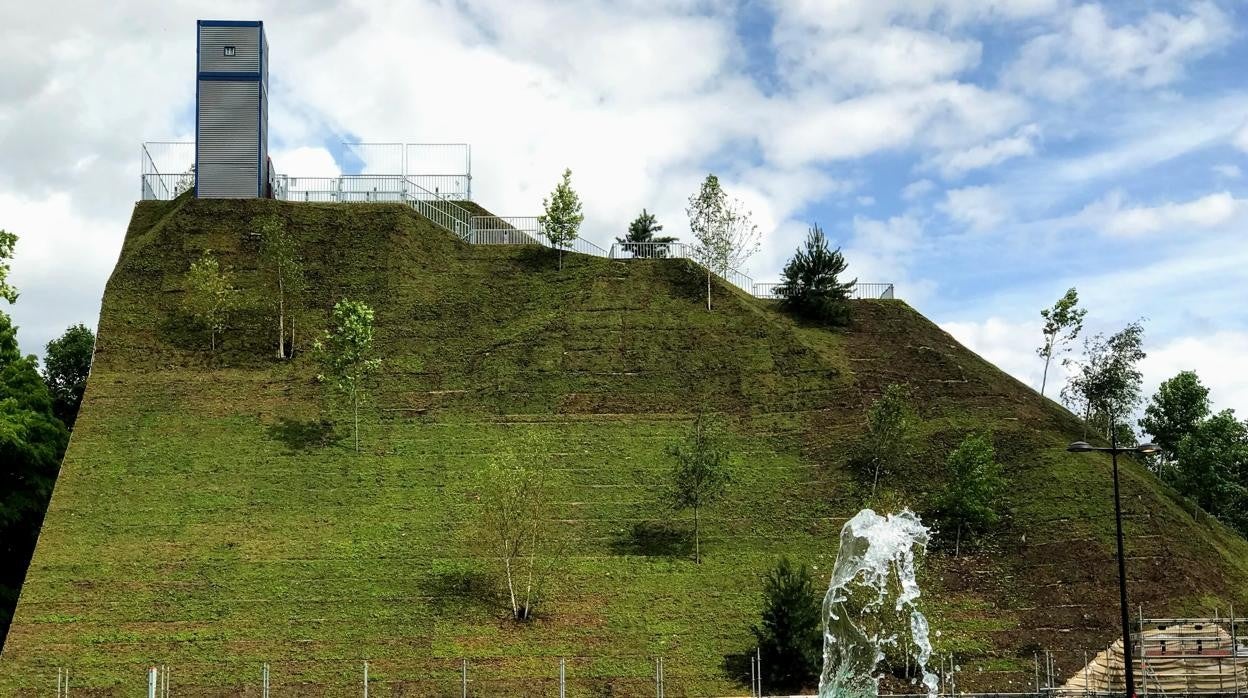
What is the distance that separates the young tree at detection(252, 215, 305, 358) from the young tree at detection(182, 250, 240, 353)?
6.99ft

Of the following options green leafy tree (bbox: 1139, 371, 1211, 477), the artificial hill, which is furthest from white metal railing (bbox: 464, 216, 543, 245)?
green leafy tree (bbox: 1139, 371, 1211, 477)

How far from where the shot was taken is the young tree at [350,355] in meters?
54.3

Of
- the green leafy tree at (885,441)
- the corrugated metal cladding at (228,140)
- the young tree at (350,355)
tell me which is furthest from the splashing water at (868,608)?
the corrugated metal cladding at (228,140)

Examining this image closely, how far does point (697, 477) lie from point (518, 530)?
25.6 ft

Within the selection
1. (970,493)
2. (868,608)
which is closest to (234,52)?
(970,493)

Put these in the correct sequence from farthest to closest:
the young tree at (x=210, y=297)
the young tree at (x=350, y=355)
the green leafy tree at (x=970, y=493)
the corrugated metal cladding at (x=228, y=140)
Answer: the corrugated metal cladding at (x=228, y=140) → the young tree at (x=210, y=297) → the young tree at (x=350, y=355) → the green leafy tree at (x=970, y=493)

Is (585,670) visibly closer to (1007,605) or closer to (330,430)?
(1007,605)

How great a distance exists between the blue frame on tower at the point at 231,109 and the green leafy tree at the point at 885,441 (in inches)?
1529

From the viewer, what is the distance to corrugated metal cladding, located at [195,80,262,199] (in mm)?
66062

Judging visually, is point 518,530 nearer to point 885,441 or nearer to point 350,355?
point 350,355

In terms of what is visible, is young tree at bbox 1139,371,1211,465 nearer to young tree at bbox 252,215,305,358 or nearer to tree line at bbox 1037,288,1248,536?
tree line at bbox 1037,288,1248,536

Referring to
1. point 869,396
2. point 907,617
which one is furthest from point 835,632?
point 869,396

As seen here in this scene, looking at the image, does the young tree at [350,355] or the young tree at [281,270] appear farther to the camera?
the young tree at [281,270]

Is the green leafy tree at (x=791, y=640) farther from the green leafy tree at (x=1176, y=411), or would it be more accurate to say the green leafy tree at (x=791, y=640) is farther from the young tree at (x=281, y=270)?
the green leafy tree at (x=1176, y=411)
